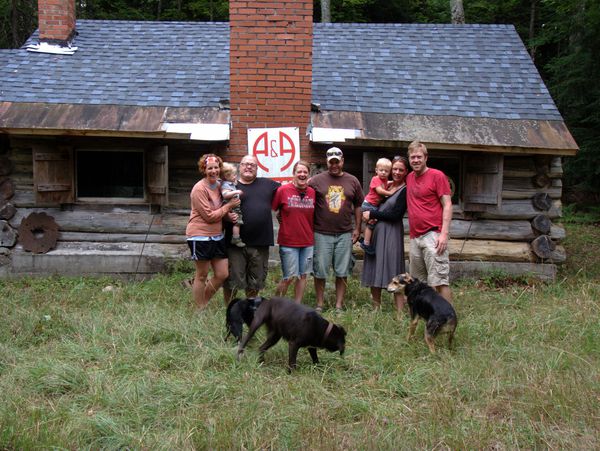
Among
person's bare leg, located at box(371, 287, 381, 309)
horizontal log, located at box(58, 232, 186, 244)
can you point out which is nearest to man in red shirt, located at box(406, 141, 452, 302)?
person's bare leg, located at box(371, 287, 381, 309)

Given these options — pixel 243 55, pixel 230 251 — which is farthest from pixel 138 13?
pixel 230 251

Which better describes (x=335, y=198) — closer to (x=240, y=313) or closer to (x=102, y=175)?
(x=240, y=313)

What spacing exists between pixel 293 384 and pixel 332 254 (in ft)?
8.19

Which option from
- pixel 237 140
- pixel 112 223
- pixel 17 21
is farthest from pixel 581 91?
pixel 17 21

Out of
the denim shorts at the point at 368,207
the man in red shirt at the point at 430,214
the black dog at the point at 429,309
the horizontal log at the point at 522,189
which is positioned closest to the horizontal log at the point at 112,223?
the denim shorts at the point at 368,207

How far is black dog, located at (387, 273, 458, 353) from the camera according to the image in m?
5.11

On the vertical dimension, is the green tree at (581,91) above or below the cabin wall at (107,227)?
above

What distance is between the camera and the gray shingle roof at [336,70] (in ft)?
30.5

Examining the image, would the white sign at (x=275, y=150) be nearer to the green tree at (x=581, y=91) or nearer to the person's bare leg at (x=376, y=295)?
the person's bare leg at (x=376, y=295)

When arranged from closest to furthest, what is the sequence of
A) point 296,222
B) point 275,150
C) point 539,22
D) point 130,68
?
point 296,222 → point 275,150 → point 130,68 → point 539,22

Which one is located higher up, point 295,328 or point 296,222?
point 296,222

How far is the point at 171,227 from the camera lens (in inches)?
356

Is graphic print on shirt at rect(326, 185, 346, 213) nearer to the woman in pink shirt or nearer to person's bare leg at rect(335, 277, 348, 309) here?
person's bare leg at rect(335, 277, 348, 309)

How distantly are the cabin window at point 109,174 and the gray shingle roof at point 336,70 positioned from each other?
2.58 feet
